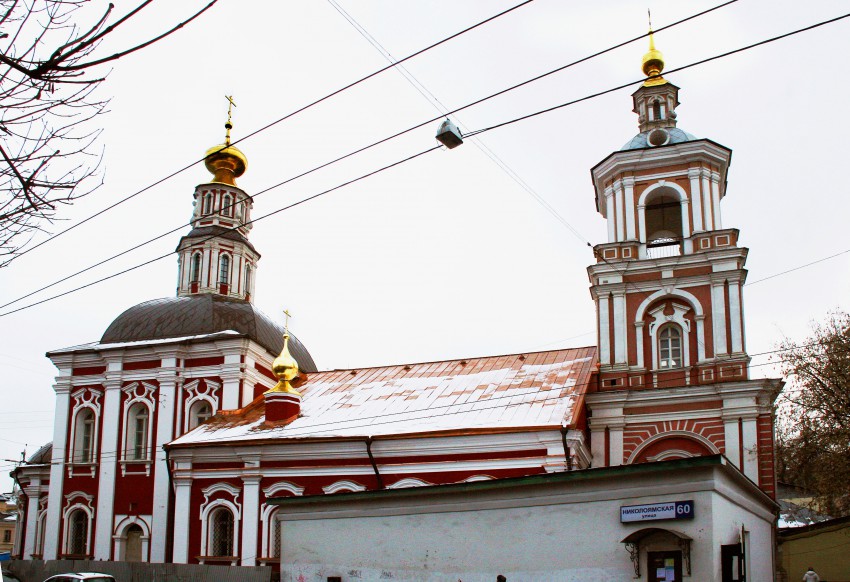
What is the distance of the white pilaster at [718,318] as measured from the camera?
23.5 metres

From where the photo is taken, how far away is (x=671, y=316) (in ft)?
80.1

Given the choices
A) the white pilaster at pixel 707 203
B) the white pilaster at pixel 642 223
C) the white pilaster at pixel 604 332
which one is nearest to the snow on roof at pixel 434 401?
the white pilaster at pixel 604 332

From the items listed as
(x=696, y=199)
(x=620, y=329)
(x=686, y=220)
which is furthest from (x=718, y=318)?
(x=696, y=199)

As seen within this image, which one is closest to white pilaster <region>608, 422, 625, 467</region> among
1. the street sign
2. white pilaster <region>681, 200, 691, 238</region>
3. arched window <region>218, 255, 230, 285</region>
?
white pilaster <region>681, 200, 691, 238</region>

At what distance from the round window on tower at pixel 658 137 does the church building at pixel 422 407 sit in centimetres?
Result: 4

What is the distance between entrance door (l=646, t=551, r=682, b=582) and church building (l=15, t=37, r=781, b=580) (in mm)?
5771

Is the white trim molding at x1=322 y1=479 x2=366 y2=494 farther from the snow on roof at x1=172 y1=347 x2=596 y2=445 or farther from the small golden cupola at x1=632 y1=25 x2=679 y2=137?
Answer: the small golden cupola at x1=632 y1=25 x2=679 y2=137

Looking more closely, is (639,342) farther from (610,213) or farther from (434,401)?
(434,401)

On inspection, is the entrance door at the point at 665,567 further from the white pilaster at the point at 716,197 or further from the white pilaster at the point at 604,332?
the white pilaster at the point at 716,197

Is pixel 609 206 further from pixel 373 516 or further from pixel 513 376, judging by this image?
pixel 373 516

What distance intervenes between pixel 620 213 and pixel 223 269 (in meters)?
15.4

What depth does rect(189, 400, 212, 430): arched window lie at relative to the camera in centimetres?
2869

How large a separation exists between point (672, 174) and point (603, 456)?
788cm

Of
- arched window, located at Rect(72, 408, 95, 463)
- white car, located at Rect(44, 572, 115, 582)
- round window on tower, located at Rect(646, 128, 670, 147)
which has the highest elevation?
round window on tower, located at Rect(646, 128, 670, 147)
